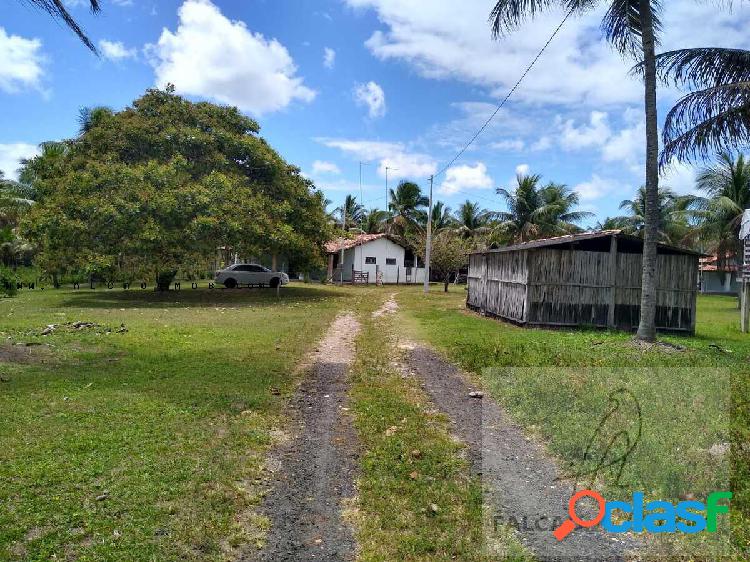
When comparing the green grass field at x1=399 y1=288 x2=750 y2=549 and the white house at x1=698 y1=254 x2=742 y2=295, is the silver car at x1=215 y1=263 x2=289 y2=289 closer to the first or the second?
the green grass field at x1=399 y1=288 x2=750 y2=549

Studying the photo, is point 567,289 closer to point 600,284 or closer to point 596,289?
point 596,289

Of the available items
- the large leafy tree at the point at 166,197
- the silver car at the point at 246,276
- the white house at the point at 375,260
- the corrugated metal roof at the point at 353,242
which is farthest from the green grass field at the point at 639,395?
the white house at the point at 375,260

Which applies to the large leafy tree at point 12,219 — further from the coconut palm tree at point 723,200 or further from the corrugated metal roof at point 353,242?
the coconut palm tree at point 723,200

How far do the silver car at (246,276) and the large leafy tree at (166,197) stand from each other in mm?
7823

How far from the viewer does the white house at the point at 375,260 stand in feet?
139

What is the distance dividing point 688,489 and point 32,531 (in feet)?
15.7

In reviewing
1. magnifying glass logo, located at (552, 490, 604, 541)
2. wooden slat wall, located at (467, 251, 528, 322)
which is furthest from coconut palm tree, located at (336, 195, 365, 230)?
magnifying glass logo, located at (552, 490, 604, 541)

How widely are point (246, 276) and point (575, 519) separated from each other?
101ft

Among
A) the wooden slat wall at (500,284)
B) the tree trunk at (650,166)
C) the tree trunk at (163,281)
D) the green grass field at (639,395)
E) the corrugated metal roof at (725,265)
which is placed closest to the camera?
the green grass field at (639,395)

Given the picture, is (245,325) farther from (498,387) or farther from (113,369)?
(498,387)

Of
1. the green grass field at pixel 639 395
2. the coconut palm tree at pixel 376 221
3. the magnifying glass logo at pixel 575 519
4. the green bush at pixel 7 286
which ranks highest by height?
the coconut palm tree at pixel 376 221

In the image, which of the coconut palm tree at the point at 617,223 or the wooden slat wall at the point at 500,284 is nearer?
the wooden slat wall at the point at 500,284

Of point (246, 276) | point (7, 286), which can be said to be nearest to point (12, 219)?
point (7, 286)

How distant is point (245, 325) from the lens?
582 inches
